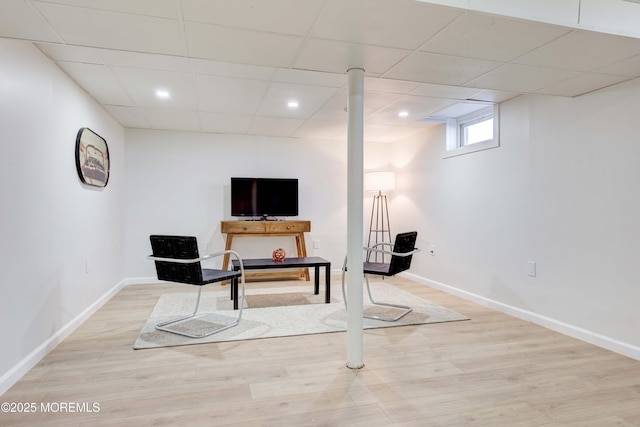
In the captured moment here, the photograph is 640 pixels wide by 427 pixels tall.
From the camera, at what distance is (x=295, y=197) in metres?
5.50

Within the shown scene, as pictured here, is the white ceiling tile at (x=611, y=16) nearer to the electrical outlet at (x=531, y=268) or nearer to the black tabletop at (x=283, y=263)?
the electrical outlet at (x=531, y=268)

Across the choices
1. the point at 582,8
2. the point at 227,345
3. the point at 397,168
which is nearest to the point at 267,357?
the point at 227,345

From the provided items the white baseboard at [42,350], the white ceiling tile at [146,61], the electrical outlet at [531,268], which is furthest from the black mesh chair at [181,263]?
the electrical outlet at [531,268]

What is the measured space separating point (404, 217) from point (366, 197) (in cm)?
73

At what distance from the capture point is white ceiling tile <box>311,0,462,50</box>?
170cm

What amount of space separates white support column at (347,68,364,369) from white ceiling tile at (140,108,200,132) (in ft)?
8.02

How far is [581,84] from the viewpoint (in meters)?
2.70

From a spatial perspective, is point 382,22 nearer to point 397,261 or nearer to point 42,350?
point 397,261

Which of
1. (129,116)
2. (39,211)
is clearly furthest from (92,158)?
(39,211)

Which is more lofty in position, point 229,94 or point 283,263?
point 229,94

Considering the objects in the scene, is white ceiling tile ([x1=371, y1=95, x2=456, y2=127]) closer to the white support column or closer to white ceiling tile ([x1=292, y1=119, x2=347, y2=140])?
white ceiling tile ([x1=292, y1=119, x2=347, y2=140])

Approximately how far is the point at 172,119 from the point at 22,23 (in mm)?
2661

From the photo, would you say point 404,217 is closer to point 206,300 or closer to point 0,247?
point 206,300

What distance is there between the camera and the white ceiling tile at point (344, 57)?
2109 millimetres
